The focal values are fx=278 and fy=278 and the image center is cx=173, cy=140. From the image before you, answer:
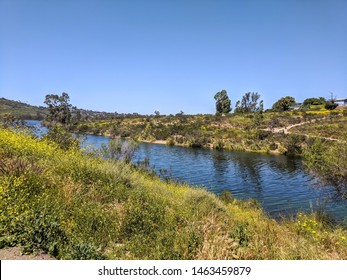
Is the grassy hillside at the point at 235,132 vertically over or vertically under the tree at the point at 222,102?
under

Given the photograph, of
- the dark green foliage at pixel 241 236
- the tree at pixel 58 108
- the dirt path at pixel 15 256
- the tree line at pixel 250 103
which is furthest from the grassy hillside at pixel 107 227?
the tree line at pixel 250 103

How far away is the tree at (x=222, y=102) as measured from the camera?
10669cm

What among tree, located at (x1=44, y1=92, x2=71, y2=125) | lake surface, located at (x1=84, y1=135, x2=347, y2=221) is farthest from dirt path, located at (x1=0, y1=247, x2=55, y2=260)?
tree, located at (x1=44, y1=92, x2=71, y2=125)

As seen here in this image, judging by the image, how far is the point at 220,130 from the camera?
217ft

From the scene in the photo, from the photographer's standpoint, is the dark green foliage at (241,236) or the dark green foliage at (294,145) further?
the dark green foliage at (294,145)

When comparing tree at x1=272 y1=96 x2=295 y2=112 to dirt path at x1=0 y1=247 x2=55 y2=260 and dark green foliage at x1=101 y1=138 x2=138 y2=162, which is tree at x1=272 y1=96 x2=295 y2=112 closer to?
dark green foliage at x1=101 y1=138 x2=138 y2=162

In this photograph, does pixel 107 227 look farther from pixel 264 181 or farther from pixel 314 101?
pixel 314 101

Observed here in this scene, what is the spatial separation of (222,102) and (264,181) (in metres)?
83.4

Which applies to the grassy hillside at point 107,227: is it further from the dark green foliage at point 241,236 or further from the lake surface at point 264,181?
the lake surface at point 264,181

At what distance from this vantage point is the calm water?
17967 millimetres

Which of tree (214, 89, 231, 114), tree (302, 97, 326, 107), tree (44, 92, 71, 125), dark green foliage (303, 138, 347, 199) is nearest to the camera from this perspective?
dark green foliage (303, 138, 347, 199)

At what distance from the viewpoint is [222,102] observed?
352ft

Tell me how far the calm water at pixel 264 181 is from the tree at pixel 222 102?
223 feet

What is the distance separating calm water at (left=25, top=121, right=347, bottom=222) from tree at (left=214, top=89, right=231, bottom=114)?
68.1 meters
